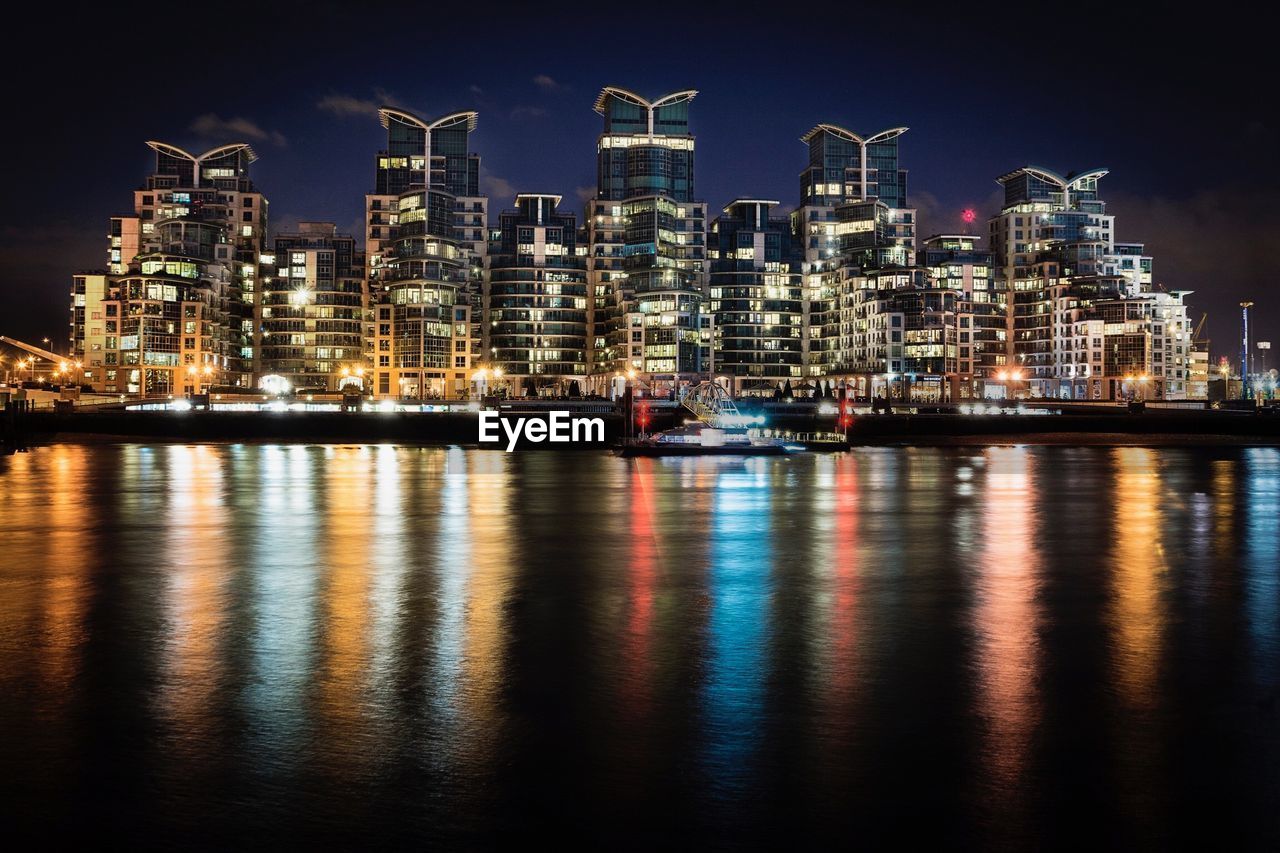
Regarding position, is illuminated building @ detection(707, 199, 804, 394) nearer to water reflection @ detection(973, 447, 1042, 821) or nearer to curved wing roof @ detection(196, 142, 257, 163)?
curved wing roof @ detection(196, 142, 257, 163)

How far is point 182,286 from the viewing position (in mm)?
175000

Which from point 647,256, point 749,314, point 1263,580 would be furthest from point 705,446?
point 749,314

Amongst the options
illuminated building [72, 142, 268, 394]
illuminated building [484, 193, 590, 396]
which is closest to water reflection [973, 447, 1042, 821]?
illuminated building [484, 193, 590, 396]

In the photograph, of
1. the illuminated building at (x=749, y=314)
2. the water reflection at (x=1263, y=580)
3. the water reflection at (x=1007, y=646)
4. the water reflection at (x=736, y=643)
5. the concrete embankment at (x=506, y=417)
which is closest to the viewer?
the water reflection at (x=1007, y=646)

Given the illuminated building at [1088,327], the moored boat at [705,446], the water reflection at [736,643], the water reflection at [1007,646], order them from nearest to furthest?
1. the water reflection at [1007,646]
2. the water reflection at [736,643]
3. the moored boat at [705,446]
4. the illuminated building at [1088,327]

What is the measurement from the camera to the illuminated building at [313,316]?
188 metres

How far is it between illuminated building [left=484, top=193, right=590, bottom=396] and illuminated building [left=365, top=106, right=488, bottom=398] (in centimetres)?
572

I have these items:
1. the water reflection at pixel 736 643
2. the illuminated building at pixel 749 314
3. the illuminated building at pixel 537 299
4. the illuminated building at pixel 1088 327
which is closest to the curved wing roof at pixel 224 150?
the illuminated building at pixel 537 299

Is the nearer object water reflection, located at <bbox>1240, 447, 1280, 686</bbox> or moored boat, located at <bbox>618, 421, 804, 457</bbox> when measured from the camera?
water reflection, located at <bbox>1240, 447, 1280, 686</bbox>

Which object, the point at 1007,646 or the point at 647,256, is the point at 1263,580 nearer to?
the point at 1007,646

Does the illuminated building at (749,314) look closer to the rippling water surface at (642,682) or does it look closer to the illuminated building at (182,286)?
the illuminated building at (182,286)

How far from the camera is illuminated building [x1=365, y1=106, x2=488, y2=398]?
17638 centimetres

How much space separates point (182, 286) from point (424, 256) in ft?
131

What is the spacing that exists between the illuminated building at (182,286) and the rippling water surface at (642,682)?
157 m
